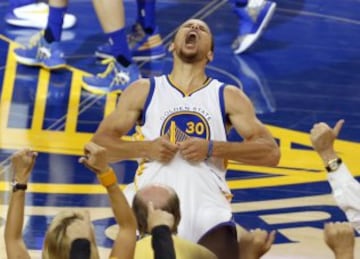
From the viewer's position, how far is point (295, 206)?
259 inches

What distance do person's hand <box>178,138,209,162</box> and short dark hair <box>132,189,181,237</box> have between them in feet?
2.68

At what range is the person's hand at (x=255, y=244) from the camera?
4840 millimetres

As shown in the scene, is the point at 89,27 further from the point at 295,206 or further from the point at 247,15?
the point at 295,206

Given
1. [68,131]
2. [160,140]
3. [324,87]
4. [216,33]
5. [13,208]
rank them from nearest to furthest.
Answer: [13,208], [160,140], [68,131], [324,87], [216,33]

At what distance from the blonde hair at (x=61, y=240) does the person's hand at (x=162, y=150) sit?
142 centimetres

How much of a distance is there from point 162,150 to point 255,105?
2.80 m

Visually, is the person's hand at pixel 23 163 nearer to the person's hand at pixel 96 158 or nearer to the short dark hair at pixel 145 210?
the person's hand at pixel 96 158

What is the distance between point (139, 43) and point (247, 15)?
2.85 feet

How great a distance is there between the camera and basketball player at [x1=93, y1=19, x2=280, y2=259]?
16.8ft

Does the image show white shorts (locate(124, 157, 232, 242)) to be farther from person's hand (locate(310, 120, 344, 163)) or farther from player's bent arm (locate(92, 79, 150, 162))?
person's hand (locate(310, 120, 344, 163))

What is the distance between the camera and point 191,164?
5250 mm

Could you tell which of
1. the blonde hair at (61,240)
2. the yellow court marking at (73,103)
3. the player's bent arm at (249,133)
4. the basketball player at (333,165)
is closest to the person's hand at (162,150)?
the player's bent arm at (249,133)

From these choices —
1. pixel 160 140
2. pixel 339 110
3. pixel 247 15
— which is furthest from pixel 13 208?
pixel 247 15

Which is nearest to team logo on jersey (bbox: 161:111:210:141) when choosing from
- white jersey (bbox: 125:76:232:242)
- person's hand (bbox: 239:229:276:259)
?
white jersey (bbox: 125:76:232:242)
